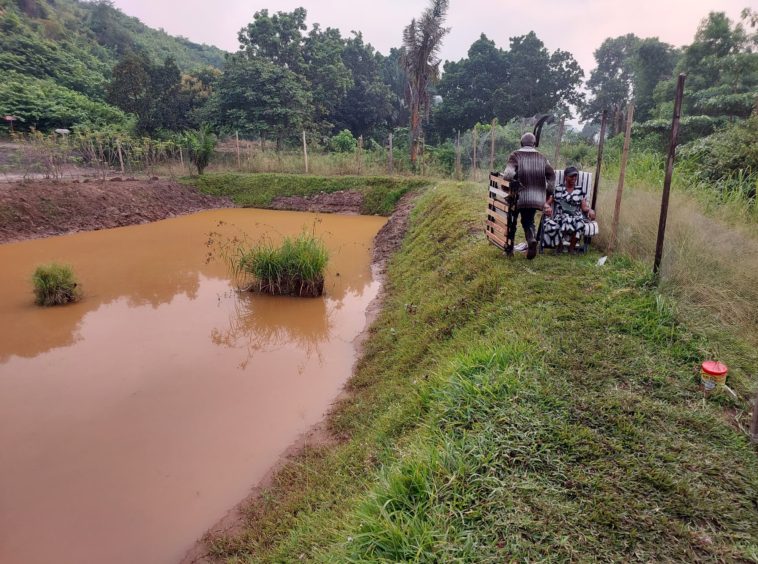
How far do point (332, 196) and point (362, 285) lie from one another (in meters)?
8.78

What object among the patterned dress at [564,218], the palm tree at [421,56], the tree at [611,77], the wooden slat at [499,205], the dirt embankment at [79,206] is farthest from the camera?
the tree at [611,77]

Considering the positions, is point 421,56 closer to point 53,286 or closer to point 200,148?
point 200,148

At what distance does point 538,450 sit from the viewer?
7.12 ft

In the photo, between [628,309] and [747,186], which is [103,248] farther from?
[747,186]

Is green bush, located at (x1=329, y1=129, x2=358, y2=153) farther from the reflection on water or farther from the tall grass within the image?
the tall grass

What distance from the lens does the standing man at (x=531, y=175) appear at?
169 inches

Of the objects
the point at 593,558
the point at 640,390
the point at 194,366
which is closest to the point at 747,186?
the point at 640,390

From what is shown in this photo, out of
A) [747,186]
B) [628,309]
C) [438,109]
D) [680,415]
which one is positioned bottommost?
[680,415]

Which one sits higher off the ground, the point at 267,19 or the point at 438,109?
the point at 267,19

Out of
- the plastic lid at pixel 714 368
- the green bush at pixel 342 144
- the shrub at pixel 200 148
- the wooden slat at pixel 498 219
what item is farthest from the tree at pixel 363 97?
the plastic lid at pixel 714 368

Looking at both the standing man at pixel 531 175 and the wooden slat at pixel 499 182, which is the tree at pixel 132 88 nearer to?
the wooden slat at pixel 499 182

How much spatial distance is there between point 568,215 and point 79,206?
12430 mm

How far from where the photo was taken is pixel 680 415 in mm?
2346

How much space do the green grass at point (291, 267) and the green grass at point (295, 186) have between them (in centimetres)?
825
